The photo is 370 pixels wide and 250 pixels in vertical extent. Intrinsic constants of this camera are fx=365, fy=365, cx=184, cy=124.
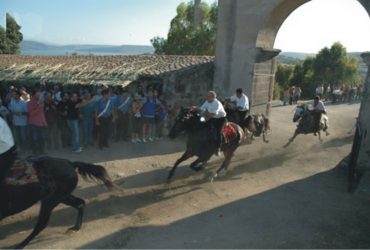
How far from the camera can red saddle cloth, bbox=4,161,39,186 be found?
5.91 m

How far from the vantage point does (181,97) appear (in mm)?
14961

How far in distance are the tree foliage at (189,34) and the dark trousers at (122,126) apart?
22420mm

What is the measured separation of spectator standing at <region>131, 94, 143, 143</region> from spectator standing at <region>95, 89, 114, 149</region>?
3.21 ft

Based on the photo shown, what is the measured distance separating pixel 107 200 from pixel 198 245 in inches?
109

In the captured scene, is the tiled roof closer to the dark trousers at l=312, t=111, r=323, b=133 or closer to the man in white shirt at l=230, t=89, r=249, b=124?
the man in white shirt at l=230, t=89, r=249, b=124

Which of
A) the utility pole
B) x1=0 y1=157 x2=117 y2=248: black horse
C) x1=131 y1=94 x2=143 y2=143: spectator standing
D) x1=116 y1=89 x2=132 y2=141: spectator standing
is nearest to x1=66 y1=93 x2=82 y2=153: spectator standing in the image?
x1=116 y1=89 x2=132 y2=141: spectator standing

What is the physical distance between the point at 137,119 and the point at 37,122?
3.61m

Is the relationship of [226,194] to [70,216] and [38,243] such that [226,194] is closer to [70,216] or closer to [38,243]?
[70,216]

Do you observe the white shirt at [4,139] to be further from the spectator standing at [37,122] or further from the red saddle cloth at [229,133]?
the red saddle cloth at [229,133]

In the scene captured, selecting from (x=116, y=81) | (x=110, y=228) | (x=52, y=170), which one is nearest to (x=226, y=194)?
(x=110, y=228)

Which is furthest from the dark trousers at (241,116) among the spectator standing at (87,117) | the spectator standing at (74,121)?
the spectator standing at (74,121)

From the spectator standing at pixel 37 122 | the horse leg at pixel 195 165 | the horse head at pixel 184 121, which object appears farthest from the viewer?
the spectator standing at pixel 37 122

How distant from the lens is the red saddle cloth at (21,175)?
233 inches

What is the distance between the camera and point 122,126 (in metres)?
13.5
